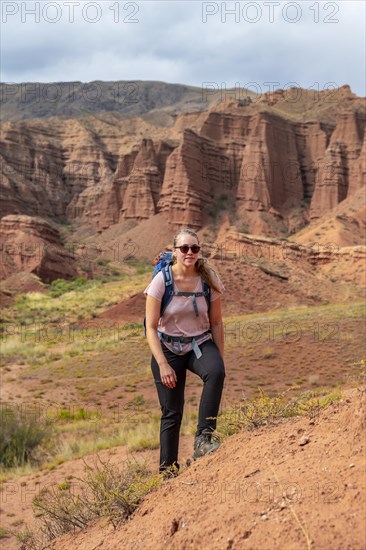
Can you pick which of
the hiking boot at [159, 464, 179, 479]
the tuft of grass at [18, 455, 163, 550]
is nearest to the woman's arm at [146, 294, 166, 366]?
the hiking boot at [159, 464, 179, 479]

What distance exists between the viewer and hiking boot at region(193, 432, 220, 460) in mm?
4305

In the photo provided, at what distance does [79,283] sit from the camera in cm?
4878

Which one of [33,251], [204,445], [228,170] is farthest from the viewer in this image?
[228,170]

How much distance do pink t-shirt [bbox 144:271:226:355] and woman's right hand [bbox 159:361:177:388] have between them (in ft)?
0.60

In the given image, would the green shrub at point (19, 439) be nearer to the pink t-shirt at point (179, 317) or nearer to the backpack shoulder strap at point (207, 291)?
the pink t-shirt at point (179, 317)

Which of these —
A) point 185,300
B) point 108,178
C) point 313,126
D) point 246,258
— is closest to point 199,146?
point 313,126

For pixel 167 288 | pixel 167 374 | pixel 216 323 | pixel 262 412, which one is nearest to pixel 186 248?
pixel 167 288

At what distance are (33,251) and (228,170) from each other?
113 feet

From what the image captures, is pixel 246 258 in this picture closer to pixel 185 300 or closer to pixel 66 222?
pixel 185 300

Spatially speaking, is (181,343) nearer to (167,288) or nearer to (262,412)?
(167,288)

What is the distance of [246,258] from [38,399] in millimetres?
23320

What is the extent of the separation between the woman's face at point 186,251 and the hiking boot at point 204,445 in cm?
136

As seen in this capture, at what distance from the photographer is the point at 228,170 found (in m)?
75.9

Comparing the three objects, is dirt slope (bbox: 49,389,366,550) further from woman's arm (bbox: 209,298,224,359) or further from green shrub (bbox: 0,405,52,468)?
green shrub (bbox: 0,405,52,468)
